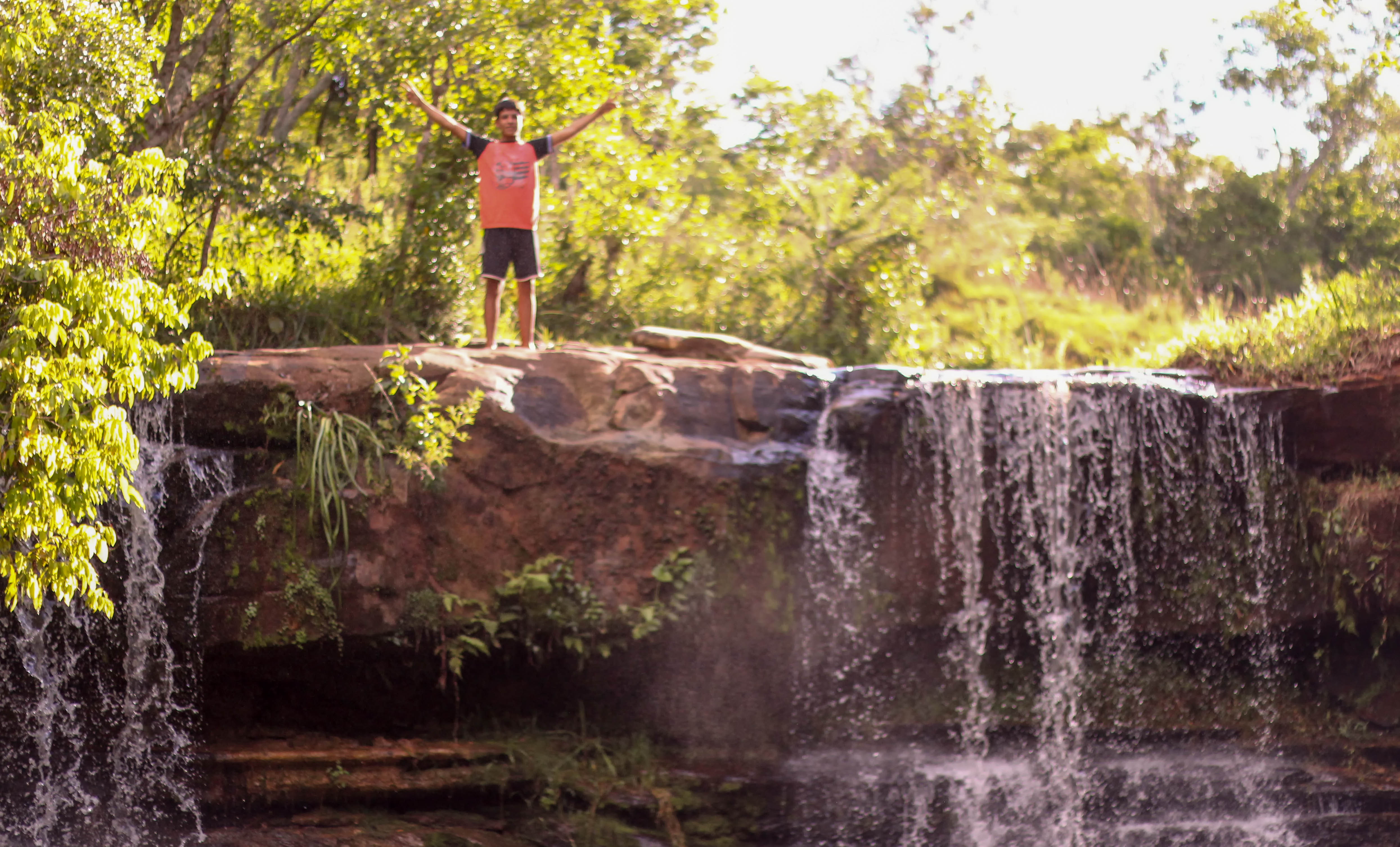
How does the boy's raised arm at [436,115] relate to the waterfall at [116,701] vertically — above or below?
above

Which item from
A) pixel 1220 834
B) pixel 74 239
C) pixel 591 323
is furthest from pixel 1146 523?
pixel 74 239

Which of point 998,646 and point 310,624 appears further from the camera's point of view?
point 998,646

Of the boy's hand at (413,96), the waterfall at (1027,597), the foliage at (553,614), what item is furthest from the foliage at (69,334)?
the waterfall at (1027,597)

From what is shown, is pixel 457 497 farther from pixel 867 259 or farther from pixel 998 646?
pixel 867 259

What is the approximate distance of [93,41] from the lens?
657 centimetres

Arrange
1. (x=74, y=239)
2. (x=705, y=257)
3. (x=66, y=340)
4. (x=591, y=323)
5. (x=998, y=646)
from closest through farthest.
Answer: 1. (x=66, y=340)
2. (x=74, y=239)
3. (x=998, y=646)
4. (x=591, y=323)
5. (x=705, y=257)

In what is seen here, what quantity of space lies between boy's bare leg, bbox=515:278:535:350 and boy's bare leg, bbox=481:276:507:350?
0.14 meters

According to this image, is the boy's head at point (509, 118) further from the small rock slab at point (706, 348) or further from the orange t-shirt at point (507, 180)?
the small rock slab at point (706, 348)

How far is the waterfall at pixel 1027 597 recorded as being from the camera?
7309 mm

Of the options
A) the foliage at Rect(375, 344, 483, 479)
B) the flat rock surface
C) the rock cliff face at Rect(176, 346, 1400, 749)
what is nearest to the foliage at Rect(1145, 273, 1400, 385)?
the rock cliff face at Rect(176, 346, 1400, 749)

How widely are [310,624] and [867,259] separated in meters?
7.55

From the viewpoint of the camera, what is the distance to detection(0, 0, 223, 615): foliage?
16.0 ft

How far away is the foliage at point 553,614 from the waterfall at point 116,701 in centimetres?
125

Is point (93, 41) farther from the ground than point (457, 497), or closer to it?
farther from the ground
